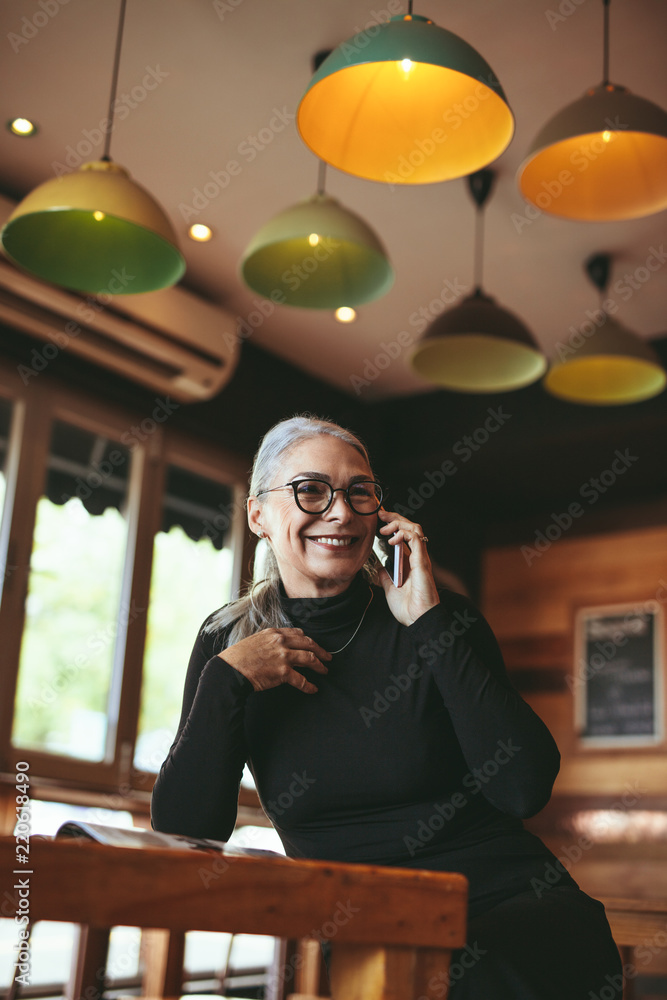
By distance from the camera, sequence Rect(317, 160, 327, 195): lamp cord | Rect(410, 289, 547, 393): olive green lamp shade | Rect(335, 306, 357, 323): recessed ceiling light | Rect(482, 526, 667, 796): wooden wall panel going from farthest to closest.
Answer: Rect(482, 526, 667, 796): wooden wall panel < Rect(335, 306, 357, 323): recessed ceiling light < Rect(317, 160, 327, 195): lamp cord < Rect(410, 289, 547, 393): olive green lamp shade

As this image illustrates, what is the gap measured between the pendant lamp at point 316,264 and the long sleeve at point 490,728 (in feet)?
5.52

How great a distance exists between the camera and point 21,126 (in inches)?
Result: 146

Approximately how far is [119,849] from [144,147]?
3377 mm

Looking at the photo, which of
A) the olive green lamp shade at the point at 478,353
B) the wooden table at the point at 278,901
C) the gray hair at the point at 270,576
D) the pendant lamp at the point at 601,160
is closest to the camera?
the wooden table at the point at 278,901

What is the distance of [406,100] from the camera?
2.29 meters

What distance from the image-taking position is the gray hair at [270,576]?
5.48ft

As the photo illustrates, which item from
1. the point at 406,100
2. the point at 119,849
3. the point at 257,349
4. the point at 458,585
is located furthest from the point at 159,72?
the point at 458,585

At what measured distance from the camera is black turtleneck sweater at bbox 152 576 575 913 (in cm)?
136

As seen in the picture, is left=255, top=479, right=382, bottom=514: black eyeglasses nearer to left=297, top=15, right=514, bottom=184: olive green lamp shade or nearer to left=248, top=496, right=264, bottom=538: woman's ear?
left=248, top=496, right=264, bottom=538: woman's ear

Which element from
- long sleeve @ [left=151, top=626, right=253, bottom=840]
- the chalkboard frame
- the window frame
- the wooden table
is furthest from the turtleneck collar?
the chalkboard frame

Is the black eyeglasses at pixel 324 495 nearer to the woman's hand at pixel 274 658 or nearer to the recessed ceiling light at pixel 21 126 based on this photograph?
the woman's hand at pixel 274 658

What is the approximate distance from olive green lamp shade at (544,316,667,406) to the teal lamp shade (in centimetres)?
106

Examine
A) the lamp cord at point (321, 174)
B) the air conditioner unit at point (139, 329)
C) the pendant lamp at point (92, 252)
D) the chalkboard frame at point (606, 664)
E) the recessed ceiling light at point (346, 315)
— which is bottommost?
the chalkboard frame at point (606, 664)

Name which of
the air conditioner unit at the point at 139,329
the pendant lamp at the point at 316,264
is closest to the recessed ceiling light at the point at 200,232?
the air conditioner unit at the point at 139,329
